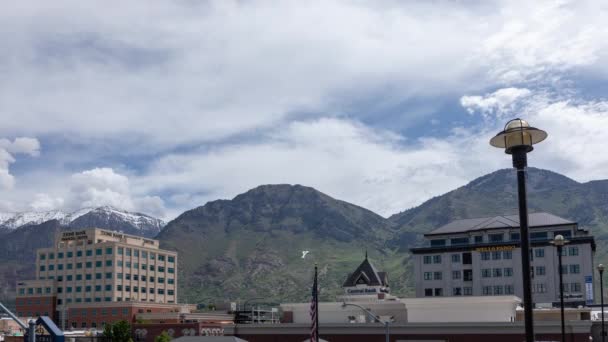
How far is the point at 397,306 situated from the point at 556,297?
62188mm

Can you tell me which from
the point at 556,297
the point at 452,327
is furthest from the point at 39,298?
the point at 452,327

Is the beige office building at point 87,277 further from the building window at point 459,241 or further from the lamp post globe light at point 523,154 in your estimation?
the lamp post globe light at point 523,154

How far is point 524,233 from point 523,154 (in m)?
1.87

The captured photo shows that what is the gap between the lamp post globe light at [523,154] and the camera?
1516cm

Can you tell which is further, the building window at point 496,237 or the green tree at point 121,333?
the building window at point 496,237

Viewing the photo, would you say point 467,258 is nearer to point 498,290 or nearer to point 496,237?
point 496,237

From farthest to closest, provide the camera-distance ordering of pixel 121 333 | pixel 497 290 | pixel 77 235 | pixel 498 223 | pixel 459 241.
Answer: pixel 77 235, pixel 459 241, pixel 498 223, pixel 497 290, pixel 121 333

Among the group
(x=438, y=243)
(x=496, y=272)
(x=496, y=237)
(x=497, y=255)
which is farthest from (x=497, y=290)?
(x=438, y=243)

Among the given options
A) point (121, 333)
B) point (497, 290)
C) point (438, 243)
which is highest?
point (438, 243)

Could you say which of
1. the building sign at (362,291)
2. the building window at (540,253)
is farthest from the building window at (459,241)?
the building sign at (362,291)

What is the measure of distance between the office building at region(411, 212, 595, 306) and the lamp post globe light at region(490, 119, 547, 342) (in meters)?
119

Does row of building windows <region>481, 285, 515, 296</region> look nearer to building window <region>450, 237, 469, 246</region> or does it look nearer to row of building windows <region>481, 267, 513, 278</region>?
row of building windows <region>481, 267, 513, 278</region>

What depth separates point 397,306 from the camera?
82.8 meters

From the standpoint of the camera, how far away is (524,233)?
15125mm
